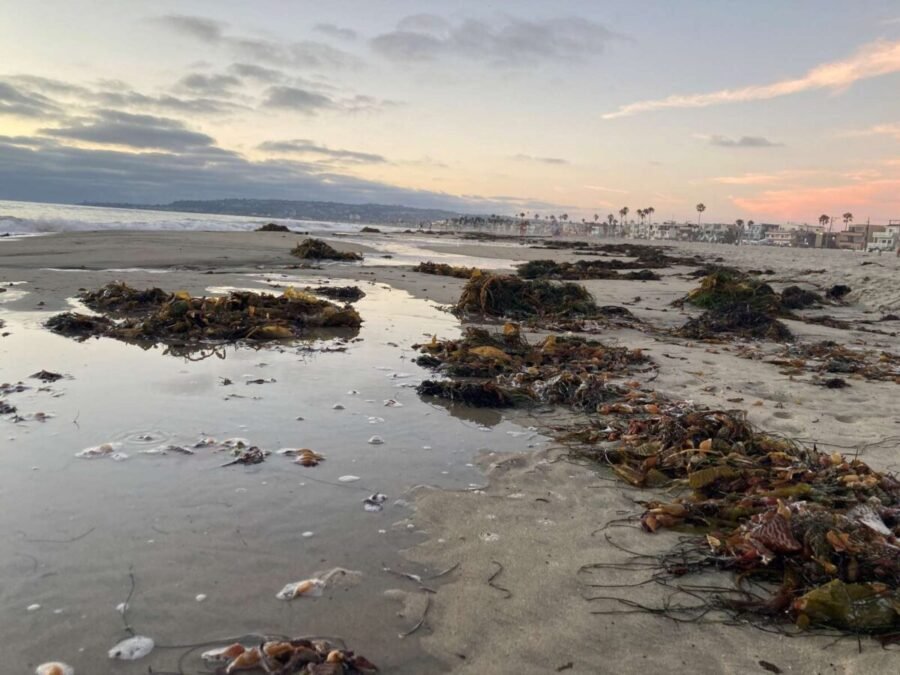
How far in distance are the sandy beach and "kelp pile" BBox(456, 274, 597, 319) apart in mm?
4061

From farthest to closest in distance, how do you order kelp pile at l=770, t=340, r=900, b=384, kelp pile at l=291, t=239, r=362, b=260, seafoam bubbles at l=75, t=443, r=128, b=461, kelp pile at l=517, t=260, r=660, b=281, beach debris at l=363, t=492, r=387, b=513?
kelp pile at l=291, t=239, r=362, b=260 < kelp pile at l=517, t=260, r=660, b=281 < kelp pile at l=770, t=340, r=900, b=384 < seafoam bubbles at l=75, t=443, r=128, b=461 < beach debris at l=363, t=492, r=387, b=513

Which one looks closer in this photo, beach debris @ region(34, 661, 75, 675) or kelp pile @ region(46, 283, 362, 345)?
beach debris @ region(34, 661, 75, 675)

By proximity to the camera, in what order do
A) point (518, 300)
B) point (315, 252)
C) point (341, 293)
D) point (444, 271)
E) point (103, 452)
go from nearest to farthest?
point (103, 452), point (518, 300), point (341, 293), point (444, 271), point (315, 252)

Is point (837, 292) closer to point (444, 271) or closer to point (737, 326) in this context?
point (737, 326)

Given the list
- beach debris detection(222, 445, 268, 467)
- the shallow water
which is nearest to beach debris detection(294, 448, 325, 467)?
the shallow water

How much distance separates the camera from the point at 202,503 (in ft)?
9.88

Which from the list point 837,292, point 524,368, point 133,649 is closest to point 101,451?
point 133,649

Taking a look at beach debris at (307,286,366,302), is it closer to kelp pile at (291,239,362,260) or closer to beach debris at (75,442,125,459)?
beach debris at (75,442,125,459)

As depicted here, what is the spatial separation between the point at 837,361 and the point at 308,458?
20.6 feet

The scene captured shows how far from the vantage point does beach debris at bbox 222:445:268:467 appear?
139 inches

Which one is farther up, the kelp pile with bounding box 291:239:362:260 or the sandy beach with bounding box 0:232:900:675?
the kelp pile with bounding box 291:239:362:260

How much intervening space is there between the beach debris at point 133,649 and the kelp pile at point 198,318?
5191 millimetres

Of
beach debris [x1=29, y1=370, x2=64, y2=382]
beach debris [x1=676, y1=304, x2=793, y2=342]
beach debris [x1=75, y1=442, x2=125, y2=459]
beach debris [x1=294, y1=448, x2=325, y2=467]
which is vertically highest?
beach debris [x1=676, y1=304, x2=793, y2=342]

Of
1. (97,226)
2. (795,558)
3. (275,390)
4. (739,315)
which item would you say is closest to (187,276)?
(275,390)
